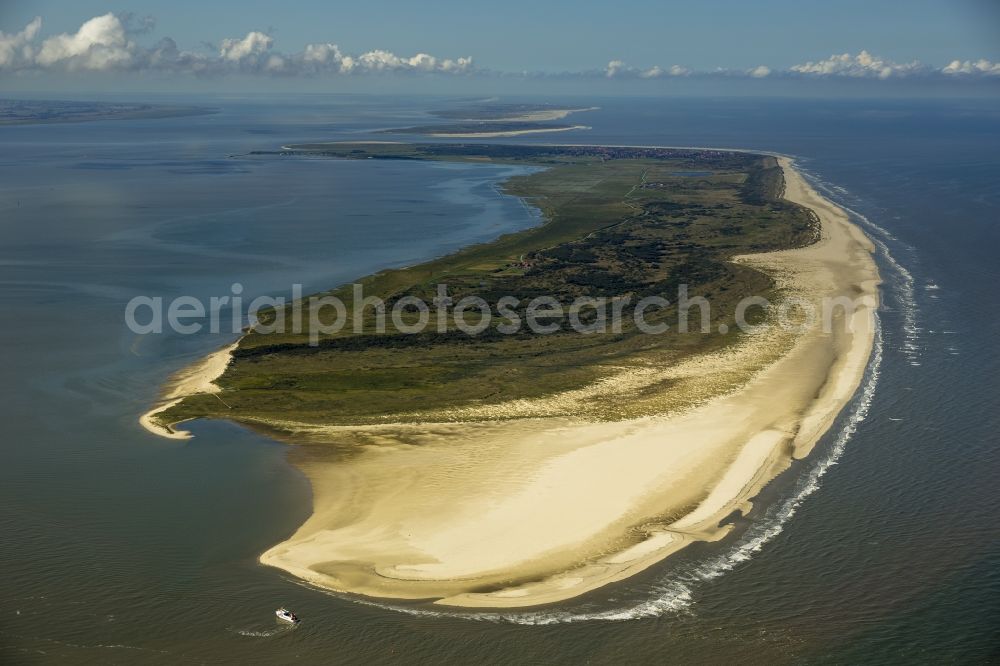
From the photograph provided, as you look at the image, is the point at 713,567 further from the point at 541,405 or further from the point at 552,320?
the point at 552,320

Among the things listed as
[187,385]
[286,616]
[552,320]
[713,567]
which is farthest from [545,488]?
[552,320]

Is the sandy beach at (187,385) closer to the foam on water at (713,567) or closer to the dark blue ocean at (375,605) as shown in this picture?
the dark blue ocean at (375,605)

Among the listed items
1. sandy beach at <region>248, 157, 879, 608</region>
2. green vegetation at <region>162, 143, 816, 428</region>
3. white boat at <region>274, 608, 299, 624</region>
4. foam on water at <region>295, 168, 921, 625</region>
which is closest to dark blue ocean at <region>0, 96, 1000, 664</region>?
foam on water at <region>295, 168, 921, 625</region>

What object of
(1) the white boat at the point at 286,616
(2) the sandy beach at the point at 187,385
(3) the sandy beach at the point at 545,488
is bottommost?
(1) the white boat at the point at 286,616

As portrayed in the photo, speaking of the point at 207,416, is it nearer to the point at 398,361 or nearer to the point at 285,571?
the point at 398,361

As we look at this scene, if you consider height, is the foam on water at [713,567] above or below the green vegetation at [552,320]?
below

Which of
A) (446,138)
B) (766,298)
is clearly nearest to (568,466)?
(766,298)

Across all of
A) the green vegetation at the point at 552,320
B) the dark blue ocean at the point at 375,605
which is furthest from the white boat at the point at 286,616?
the green vegetation at the point at 552,320
